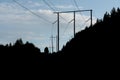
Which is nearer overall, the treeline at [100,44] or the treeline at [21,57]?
the treeline at [100,44]

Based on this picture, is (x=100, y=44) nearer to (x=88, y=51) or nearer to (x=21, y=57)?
(x=88, y=51)

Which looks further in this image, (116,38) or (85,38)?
(85,38)

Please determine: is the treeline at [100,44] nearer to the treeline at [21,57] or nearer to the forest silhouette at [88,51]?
the forest silhouette at [88,51]

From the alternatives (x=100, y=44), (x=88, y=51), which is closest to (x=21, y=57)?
(x=88, y=51)

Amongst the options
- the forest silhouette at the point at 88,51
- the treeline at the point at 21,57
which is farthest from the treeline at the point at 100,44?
the treeline at the point at 21,57

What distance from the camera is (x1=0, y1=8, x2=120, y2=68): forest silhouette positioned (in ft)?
104

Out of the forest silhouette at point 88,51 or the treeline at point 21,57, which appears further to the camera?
the treeline at point 21,57

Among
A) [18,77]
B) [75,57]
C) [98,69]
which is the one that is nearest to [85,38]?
[75,57]

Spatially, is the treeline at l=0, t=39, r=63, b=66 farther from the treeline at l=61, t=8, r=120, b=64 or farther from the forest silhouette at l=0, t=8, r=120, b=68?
the treeline at l=61, t=8, r=120, b=64

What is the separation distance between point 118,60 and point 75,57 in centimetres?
746

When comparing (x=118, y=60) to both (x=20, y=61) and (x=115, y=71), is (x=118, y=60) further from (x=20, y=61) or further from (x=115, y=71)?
(x=20, y=61)

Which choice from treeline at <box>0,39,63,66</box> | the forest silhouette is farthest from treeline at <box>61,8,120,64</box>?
treeline at <box>0,39,63,66</box>

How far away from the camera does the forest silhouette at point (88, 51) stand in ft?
104

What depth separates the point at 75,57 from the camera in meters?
37.5
